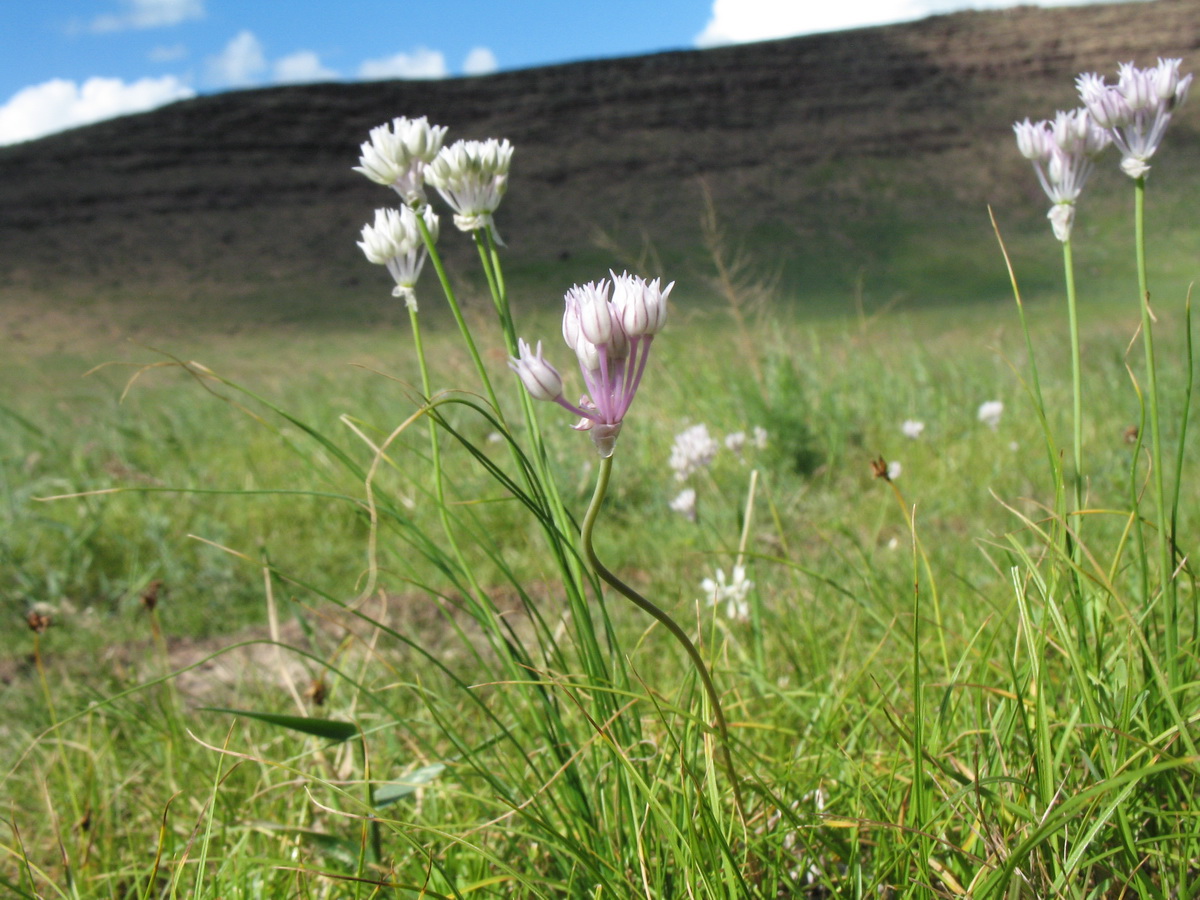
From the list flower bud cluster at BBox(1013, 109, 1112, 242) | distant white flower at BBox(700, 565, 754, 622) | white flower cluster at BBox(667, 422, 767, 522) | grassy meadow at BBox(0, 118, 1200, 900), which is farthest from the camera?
white flower cluster at BBox(667, 422, 767, 522)

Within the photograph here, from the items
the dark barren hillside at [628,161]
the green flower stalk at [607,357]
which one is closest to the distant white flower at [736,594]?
the green flower stalk at [607,357]

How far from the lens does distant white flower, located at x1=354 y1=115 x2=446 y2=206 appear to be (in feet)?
2.57

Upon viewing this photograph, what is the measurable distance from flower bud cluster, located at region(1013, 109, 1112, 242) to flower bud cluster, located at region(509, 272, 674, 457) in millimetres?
578

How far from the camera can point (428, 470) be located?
284 cm

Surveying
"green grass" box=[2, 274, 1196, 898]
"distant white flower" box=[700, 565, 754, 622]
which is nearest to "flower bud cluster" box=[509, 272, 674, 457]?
"green grass" box=[2, 274, 1196, 898]

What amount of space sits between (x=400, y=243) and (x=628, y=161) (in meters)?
20.3

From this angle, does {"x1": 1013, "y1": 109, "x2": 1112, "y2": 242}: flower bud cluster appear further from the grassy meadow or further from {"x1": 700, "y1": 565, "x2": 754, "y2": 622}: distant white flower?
{"x1": 700, "y1": 565, "x2": 754, "y2": 622}: distant white flower

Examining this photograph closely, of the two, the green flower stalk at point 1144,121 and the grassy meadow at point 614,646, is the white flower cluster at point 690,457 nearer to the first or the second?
the grassy meadow at point 614,646

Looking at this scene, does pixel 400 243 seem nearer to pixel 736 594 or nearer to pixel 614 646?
pixel 614 646

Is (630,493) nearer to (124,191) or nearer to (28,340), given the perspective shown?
(28,340)

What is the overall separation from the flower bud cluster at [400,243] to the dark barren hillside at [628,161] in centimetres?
1326

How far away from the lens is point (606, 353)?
530mm

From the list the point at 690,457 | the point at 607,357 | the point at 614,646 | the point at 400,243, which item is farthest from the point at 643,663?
the point at 607,357

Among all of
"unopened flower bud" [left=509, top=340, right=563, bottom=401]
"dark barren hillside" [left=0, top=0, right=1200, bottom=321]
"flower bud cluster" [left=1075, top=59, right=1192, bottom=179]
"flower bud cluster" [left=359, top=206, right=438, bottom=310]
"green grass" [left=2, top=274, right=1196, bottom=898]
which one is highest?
"dark barren hillside" [left=0, top=0, right=1200, bottom=321]
